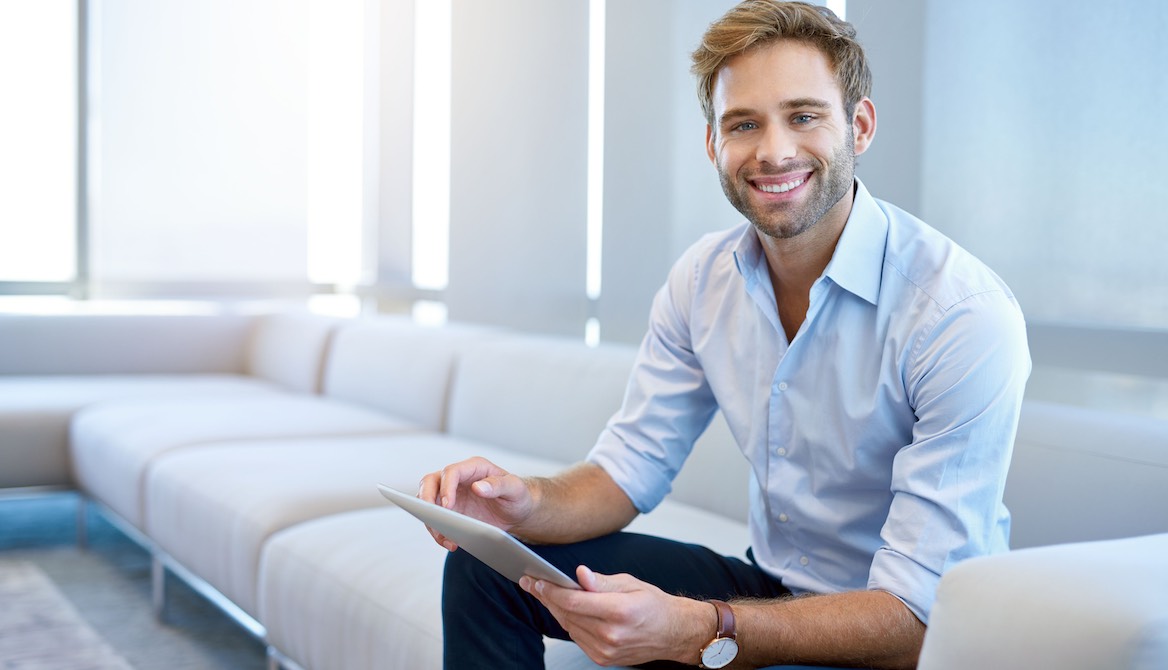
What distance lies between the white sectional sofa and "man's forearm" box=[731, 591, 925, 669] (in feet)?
0.63

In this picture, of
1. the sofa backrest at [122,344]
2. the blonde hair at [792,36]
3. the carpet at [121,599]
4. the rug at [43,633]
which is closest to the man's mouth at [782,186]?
the blonde hair at [792,36]

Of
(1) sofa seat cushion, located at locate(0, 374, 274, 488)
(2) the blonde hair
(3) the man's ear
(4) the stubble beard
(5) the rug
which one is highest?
(2) the blonde hair

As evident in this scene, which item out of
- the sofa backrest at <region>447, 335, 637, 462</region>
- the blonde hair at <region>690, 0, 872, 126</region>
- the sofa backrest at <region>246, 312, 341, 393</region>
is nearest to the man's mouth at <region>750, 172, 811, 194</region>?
the blonde hair at <region>690, 0, 872, 126</region>

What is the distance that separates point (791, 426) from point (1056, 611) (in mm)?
613

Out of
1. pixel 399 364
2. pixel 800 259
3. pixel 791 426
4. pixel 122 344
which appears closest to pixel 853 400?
pixel 791 426

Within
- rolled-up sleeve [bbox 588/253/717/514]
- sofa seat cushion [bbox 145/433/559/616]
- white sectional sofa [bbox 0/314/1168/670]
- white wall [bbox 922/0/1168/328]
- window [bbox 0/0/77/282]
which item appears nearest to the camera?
white sectional sofa [bbox 0/314/1168/670]

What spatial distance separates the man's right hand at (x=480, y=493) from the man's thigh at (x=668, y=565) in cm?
7

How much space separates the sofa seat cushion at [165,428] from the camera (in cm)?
285

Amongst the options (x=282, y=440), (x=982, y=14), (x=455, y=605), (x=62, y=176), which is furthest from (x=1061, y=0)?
(x=62, y=176)

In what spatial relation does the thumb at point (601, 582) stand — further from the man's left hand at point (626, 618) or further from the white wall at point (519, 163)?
the white wall at point (519, 163)

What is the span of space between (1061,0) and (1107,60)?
0.16 metres

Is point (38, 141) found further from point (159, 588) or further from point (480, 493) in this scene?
point (480, 493)

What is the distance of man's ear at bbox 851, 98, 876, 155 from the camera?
1469 millimetres

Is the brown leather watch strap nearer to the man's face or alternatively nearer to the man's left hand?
the man's left hand
